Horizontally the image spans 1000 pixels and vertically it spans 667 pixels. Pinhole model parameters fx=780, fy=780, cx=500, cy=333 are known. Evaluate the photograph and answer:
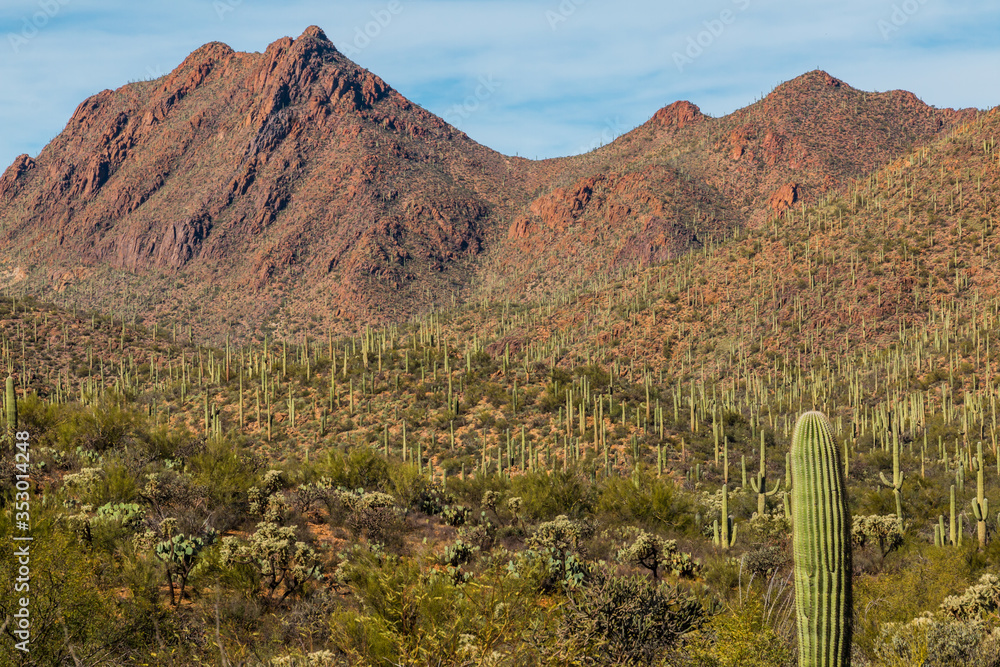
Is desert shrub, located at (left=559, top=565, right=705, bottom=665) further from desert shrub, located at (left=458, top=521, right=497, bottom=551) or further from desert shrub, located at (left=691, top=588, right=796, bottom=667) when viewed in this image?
desert shrub, located at (left=458, top=521, right=497, bottom=551)

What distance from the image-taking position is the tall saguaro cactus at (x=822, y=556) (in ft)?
22.5

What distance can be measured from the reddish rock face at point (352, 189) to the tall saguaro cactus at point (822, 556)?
8164cm

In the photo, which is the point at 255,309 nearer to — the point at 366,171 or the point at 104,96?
the point at 366,171

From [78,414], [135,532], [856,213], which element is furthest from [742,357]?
[135,532]

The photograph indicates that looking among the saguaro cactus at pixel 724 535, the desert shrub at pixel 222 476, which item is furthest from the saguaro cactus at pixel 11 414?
the saguaro cactus at pixel 724 535

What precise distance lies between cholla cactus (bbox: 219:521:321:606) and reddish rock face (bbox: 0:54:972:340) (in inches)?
3121

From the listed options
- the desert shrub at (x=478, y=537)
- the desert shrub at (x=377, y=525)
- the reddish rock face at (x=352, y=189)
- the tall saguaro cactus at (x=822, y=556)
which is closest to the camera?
the tall saguaro cactus at (x=822, y=556)

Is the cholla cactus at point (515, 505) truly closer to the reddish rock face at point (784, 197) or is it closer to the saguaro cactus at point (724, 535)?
the saguaro cactus at point (724, 535)

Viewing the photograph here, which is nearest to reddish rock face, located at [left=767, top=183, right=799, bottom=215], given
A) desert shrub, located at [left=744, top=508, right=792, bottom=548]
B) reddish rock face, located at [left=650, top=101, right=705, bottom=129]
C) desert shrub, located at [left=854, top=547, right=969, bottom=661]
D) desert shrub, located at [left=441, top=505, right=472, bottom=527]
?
reddish rock face, located at [left=650, top=101, right=705, bottom=129]

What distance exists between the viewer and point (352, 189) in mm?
107250

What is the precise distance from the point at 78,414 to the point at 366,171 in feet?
312

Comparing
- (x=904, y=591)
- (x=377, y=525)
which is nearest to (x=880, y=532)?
(x=904, y=591)

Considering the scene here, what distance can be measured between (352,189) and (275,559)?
100972 mm

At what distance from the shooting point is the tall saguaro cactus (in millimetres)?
6855
